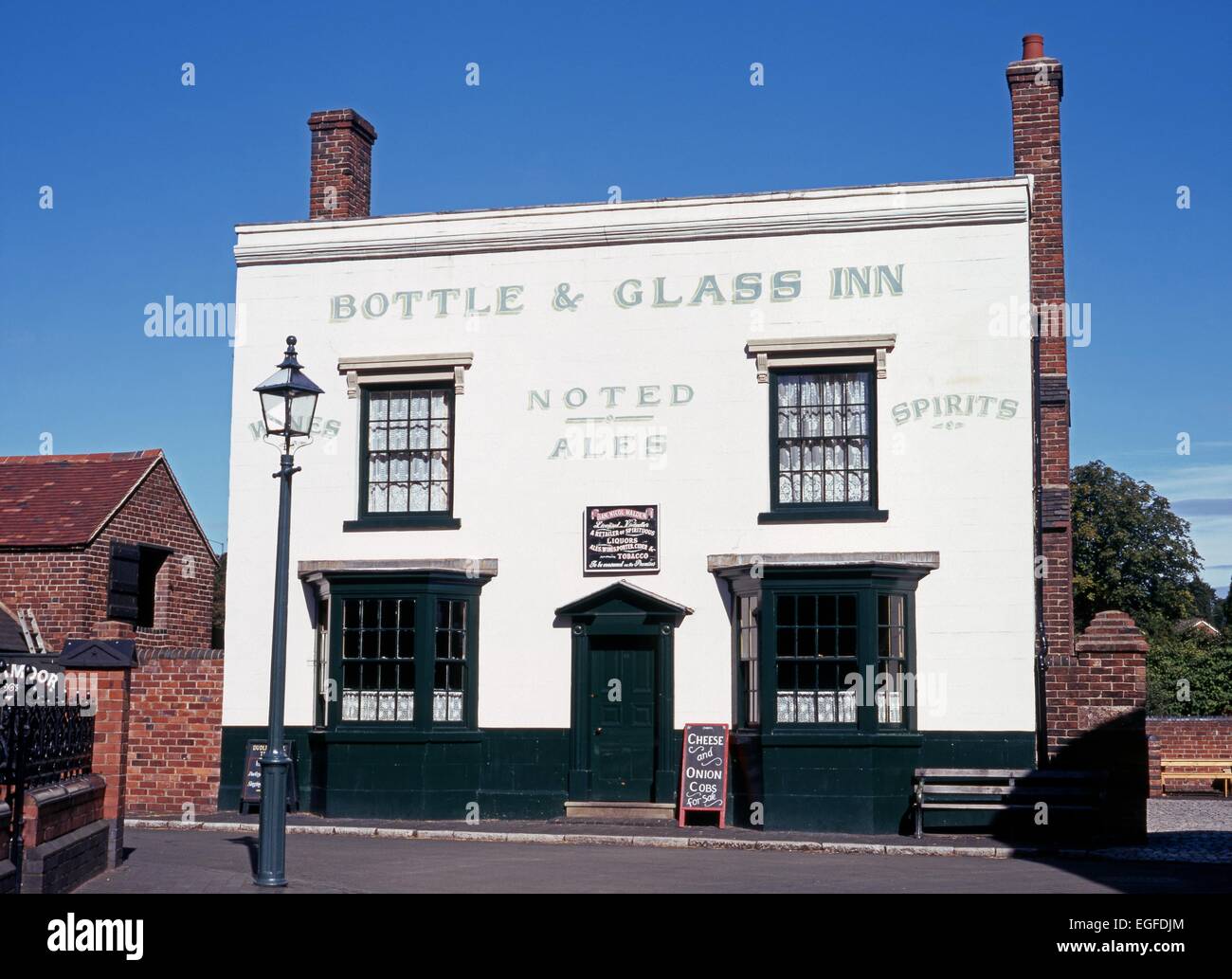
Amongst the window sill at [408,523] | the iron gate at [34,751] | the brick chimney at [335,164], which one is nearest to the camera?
the iron gate at [34,751]

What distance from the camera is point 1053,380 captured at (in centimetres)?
1822

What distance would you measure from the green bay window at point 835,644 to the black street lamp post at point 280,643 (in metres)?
6.62

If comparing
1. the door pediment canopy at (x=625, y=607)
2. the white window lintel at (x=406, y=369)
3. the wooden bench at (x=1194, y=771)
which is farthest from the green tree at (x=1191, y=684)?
the white window lintel at (x=406, y=369)

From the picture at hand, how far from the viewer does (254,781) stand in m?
18.7

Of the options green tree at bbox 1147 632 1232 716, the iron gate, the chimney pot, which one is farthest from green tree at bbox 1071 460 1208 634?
the iron gate

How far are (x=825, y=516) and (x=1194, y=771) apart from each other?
41.7 ft

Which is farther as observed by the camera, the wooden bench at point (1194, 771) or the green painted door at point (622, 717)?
the wooden bench at point (1194, 771)

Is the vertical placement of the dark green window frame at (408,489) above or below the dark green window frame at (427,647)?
above

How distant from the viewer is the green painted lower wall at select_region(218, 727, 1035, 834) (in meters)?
16.9

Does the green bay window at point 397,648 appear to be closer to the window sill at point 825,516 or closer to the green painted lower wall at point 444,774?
the green painted lower wall at point 444,774

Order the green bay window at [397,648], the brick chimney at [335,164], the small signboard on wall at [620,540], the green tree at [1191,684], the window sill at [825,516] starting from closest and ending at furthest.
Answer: the window sill at [825,516]
the small signboard on wall at [620,540]
the green bay window at [397,648]
the brick chimney at [335,164]
the green tree at [1191,684]

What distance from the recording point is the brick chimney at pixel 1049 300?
58.4ft
